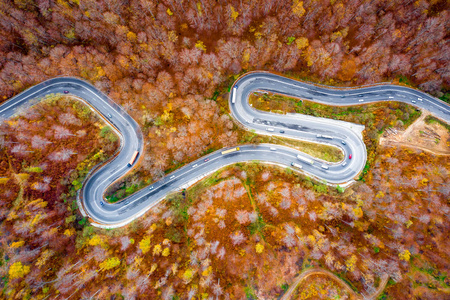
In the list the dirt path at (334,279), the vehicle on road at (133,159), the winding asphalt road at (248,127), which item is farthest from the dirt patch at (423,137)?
the vehicle on road at (133,159)

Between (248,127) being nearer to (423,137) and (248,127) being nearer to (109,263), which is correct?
(423,137)

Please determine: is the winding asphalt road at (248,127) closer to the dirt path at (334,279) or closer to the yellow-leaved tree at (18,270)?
the yellow-leaved tree at (18,270)

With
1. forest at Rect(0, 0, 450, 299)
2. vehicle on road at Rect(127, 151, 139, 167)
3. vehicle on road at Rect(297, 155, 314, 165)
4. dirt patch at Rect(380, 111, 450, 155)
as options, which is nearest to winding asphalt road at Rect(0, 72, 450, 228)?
vehicle on road at Rect(297, 155, 314, 165)

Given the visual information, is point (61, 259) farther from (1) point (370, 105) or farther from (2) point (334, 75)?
(1) point (370, 105)

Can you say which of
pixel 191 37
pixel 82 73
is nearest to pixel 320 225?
pixel 191 37

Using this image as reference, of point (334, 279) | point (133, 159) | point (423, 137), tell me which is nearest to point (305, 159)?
point (334, 279)

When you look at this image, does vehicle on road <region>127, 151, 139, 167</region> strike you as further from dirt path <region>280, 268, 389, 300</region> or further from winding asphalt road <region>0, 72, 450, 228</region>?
dirt path <region>280, 268, 389, 300</region>
